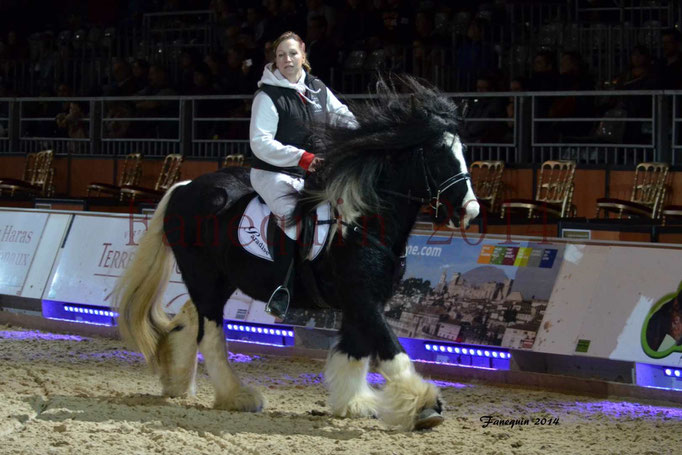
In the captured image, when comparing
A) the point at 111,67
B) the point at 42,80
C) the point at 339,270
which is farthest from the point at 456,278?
the point at 42,80

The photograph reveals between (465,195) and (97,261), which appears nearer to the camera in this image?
(465,195)

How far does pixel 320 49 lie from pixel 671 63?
17.6ft

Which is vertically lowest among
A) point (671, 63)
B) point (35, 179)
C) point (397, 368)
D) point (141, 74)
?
point (397, 368)

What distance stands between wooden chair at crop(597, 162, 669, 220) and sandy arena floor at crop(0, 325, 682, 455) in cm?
444

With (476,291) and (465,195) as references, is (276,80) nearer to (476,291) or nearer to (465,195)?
(465,195)

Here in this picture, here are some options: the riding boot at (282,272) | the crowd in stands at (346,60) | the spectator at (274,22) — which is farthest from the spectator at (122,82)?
the riding boot at (282,272)

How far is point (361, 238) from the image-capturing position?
19.6 ft

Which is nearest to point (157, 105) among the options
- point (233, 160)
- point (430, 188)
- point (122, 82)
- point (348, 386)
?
point (122, 82)

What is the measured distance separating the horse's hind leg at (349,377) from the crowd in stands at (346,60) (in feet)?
24.9

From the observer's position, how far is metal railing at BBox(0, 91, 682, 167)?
12305mm

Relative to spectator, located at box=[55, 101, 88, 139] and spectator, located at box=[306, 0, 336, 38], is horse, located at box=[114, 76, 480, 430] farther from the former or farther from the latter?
spectator, located at box=[55, 101, 88, 139]

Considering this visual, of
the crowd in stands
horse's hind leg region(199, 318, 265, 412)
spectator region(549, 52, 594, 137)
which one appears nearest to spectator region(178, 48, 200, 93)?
the crowd in stands

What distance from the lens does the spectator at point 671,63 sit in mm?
12188

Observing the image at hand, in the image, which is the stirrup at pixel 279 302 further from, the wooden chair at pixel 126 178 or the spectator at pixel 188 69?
the spectator at pixel 188 69
